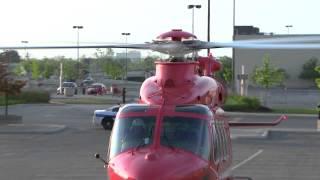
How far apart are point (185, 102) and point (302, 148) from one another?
16.4m

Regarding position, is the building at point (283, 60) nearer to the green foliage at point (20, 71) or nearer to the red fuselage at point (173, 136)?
the green foliage at point (20, 71)

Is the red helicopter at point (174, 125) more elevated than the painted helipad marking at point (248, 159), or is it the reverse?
the red helicopter at point (174, 125)

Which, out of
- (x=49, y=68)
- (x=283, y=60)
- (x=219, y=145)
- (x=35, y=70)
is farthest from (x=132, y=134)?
(x=49, y=68)

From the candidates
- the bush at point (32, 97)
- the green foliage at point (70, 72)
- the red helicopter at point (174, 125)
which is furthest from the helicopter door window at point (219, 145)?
the green foliage at point (70, 72)

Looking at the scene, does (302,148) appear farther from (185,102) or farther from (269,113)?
(269,113)

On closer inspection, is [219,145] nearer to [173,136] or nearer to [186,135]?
[186,135]

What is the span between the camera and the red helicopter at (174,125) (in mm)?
9797

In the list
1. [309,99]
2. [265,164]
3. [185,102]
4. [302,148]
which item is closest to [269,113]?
[302,148]

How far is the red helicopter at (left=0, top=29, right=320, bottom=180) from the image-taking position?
9.80m

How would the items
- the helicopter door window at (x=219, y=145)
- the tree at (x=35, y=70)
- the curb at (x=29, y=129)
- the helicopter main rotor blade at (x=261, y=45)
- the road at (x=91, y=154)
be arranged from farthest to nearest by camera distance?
the tree at (x=35, y=70), the curb at (x=29, y=129), the road at (x=91, y=154), the helicopter door window at (x=219, y=145), the helicopter main rotor blade at (x=261, y=45)

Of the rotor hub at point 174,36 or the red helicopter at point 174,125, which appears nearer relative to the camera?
the red helicopter at point 174,125

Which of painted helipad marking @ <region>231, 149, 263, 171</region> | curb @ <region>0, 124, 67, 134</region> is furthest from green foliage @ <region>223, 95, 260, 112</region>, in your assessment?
painted helipad marking @ <region>231, 149, 263, 171</region>

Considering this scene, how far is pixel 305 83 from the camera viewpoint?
107m

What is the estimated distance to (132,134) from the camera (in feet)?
34.9
